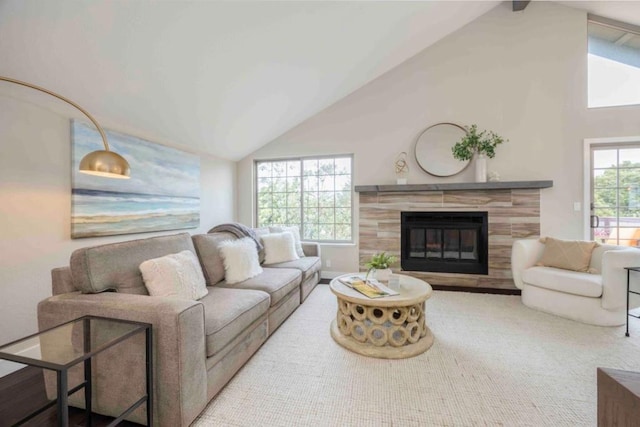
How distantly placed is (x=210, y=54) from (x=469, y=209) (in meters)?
3.55

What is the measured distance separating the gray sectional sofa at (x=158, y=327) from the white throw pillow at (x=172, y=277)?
0.27 feet

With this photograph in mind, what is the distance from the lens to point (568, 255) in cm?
288

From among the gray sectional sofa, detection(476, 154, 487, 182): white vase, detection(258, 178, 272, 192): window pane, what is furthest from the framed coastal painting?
detection(476, 154, 487, 182): white vase

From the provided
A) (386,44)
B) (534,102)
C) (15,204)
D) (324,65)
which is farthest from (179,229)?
(534,102)

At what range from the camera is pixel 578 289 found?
2.57m

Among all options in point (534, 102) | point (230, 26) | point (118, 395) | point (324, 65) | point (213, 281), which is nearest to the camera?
point (118, 395)

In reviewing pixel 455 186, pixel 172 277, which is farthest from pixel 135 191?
pixel 455 186

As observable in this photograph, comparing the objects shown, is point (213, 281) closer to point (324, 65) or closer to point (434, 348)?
point (434, 348)

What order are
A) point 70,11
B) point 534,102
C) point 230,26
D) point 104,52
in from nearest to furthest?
point 70,11
point 104,52
point 230,26
point 534,102

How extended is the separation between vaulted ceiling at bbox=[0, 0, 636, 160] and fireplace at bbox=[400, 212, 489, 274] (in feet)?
7.44

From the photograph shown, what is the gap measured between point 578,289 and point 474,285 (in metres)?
1.17

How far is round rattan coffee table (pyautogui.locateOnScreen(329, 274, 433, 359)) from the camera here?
2010 mm

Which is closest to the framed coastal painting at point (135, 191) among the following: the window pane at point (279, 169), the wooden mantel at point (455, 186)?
the window pane at point (279, 169)

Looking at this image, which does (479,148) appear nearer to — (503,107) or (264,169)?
(503,107)
